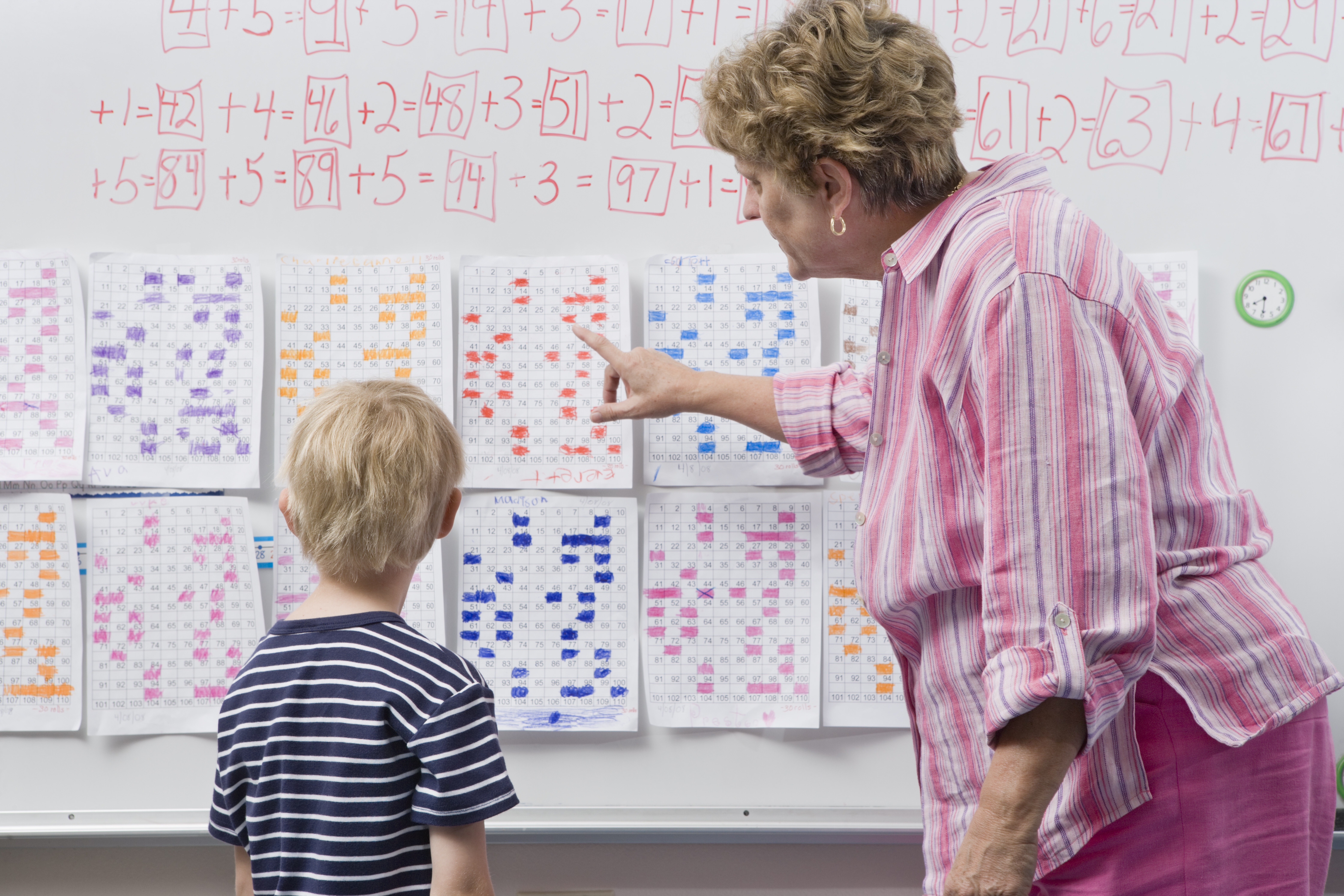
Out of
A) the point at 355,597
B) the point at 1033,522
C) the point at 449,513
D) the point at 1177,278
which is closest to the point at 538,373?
the point at 449,513

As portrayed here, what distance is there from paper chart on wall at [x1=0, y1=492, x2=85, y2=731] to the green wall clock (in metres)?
1.54

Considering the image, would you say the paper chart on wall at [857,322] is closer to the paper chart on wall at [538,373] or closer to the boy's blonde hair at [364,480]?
the paper chart on wall at [538,373]

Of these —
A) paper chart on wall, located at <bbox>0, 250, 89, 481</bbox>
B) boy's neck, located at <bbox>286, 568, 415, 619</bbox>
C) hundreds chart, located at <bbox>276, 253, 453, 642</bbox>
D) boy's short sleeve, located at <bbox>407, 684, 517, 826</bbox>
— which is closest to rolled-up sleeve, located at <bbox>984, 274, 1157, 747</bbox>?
boy's short sleeve, located at <bbox>407, 684, 517, 826</bbox>

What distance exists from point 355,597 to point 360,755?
14 cm

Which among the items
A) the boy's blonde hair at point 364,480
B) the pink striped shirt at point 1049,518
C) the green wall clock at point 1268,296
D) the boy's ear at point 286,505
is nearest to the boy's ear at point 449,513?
the boy's blonde hair at point 364,480

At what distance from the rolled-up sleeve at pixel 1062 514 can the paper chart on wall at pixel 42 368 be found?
112cm

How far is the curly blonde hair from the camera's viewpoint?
0.80 m

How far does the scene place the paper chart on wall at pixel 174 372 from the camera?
1.21 m

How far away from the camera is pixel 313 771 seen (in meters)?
0.79

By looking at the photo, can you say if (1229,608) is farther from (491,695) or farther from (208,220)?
(208,220)

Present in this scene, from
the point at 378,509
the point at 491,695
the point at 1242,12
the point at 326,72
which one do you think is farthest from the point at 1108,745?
the point at 326,72

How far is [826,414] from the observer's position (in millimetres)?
1105

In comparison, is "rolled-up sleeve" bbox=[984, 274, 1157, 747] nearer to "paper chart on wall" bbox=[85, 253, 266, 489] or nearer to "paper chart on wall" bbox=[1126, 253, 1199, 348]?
"paper chart on wall" bbox=[1126, 253, 1199, 348]

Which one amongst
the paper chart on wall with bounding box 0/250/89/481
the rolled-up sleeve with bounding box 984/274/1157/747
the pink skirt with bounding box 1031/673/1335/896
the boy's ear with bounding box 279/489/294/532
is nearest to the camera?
the rolled-up sleeve with bounding box 984/274/1157/747
